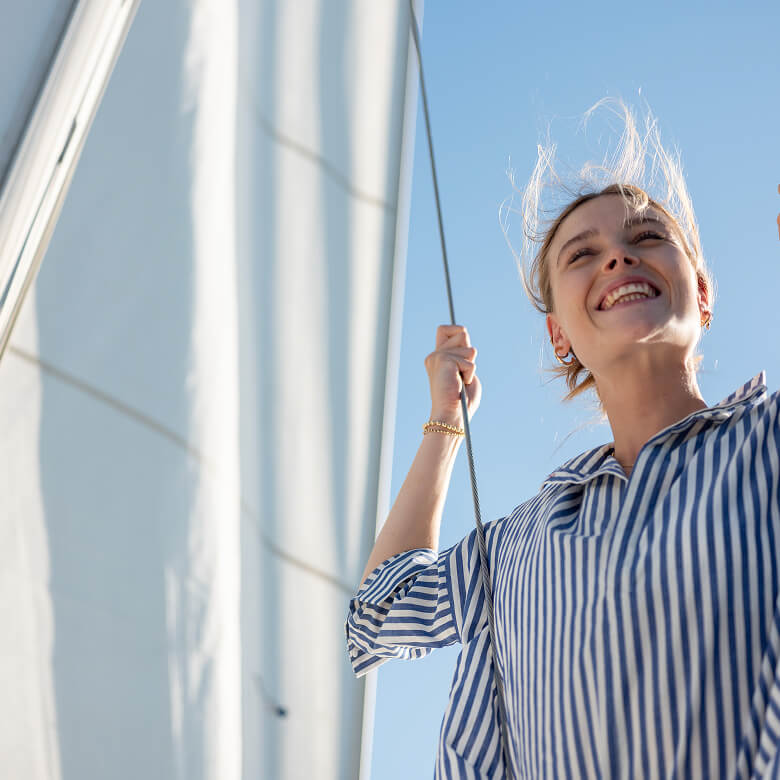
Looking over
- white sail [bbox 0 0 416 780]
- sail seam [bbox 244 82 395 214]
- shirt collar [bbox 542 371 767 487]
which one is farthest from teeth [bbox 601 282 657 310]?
sail seam [bbox 244 82 395 214]

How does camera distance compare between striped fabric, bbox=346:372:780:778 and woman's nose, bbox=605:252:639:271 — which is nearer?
striped fabric, bbox=346:372:780:778

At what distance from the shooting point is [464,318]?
0.77m

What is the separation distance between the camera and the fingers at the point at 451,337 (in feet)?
2.63

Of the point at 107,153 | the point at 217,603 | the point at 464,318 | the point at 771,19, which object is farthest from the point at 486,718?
the point at 771,19

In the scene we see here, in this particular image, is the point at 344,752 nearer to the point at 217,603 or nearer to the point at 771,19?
the point at 217,603

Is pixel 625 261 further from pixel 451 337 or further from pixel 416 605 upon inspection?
pixel 416 605

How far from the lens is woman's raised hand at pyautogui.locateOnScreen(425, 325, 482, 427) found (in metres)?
0.79

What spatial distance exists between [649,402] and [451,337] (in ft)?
0.71

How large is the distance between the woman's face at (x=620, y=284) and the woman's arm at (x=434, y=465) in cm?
10

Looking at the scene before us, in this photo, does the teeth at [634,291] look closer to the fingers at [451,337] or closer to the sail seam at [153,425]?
the fingers at [451,337]

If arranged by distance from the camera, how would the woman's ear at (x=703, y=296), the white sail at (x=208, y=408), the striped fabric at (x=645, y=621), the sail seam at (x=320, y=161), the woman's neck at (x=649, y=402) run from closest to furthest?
the striped fabric at (x=645, y=621) < the woman's neck at (x=649, y=402) < the woman's ear at (x=703, y=296) < the white sail at (x=208, y=408) < the sail seam at (x=320, y=161)

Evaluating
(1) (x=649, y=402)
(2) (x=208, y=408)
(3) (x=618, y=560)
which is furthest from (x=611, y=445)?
(2) (x=208, y=408)

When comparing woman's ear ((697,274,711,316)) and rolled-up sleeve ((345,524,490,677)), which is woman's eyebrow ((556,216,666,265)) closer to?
woman's ear ((697,274,711,316))

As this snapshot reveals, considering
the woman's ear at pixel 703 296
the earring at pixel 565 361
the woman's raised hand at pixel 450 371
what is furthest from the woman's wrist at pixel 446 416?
the woman's ear at pixel 703 296
